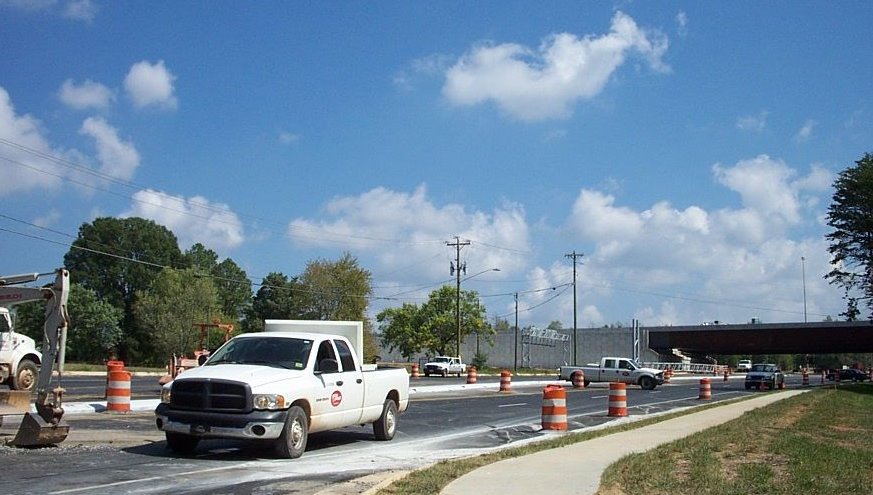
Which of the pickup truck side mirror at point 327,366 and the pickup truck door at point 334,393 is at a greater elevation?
the pickup truck side mirror at point 327,366

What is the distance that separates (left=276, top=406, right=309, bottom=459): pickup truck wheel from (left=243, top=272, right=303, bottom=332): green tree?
8854 centimetres

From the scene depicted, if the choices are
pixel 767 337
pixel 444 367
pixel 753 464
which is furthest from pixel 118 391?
pixel 767 337

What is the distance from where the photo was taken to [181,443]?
12.6 m

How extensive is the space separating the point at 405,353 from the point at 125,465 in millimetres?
95044

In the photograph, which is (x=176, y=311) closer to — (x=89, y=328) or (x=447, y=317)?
(x=89, y=328)

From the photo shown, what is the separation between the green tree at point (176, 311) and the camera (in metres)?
80.4

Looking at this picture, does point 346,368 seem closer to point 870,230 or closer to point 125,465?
point 125,465

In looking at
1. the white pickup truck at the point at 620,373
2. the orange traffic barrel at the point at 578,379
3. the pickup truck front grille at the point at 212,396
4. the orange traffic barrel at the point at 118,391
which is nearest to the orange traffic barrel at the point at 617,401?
the orange traffic barrel at the point at 118,391

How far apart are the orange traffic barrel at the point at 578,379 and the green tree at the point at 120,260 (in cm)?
6104

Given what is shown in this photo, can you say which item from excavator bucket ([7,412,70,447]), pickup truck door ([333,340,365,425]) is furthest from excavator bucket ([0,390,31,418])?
pickup truck door ([333,340,365,425])

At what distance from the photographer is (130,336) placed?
95.1 meters

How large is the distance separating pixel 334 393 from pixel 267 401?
1738 mm

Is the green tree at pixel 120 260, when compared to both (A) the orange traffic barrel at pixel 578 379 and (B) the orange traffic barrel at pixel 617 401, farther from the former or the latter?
(B) the orange traffic barrel at pixel 617 401

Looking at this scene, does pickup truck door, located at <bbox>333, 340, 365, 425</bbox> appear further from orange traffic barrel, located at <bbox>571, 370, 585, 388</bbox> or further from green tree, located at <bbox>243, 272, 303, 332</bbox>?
green tree, located at <bbox>243, 272, 303, 332</bbox>
